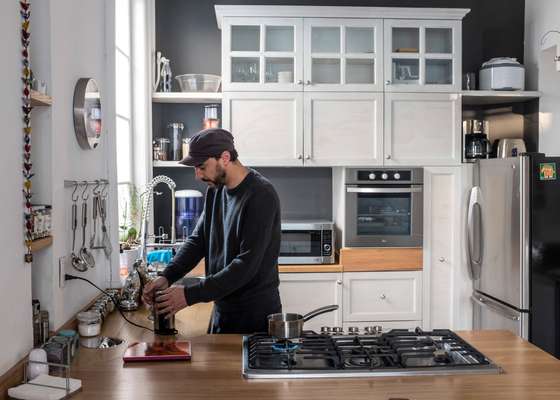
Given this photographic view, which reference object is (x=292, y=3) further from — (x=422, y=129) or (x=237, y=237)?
(x=237, y=237)

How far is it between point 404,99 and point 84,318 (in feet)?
8.93

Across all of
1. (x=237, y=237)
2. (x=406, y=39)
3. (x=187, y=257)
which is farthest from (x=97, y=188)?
(x=406, y=39)

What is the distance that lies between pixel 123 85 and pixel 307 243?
5.17 feet

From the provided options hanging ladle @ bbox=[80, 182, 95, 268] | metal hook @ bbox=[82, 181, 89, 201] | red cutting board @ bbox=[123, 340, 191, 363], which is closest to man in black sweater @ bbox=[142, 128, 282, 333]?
red cutting board @ bbox=[123, 340, 191, 363]

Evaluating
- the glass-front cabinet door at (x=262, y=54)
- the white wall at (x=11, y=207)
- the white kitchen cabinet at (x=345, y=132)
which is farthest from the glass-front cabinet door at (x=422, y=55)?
the white wall at (x=11, y=207)

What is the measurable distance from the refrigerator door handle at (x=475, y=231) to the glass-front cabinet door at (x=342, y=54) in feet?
3.19

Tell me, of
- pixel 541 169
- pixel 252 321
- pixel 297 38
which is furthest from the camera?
pixel 297 38

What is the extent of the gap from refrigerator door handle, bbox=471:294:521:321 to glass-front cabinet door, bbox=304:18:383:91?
1557 mm

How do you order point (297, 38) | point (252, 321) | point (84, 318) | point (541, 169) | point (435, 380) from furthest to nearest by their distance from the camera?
point (297, 38) < point (541, 169) < point (252, 321) < point (84, 318) < point (435, 380)

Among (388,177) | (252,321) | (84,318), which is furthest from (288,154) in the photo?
(84,318)

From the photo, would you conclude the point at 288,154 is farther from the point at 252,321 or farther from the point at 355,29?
the point at 252,321

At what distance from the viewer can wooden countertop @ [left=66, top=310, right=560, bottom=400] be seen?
1.73 m

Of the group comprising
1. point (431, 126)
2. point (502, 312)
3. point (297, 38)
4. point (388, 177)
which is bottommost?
point (502, 312)

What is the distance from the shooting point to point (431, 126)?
170 inches
